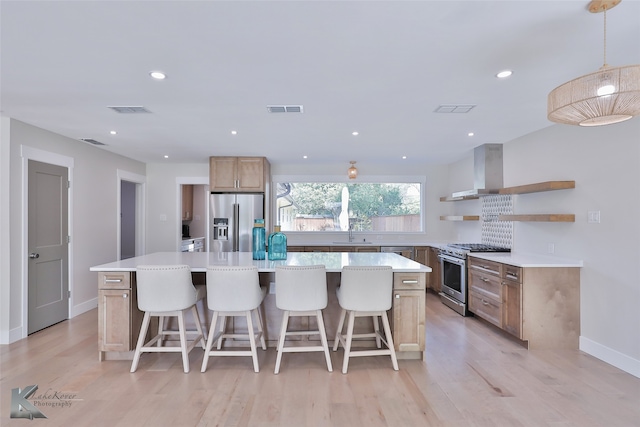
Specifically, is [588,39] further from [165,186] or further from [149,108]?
[165,186]

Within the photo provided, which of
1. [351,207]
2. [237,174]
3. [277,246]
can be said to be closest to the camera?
[277,246]

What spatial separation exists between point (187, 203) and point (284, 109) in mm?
5035

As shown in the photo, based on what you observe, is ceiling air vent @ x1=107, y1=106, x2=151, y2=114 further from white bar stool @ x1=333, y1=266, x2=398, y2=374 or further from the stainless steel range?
the stainless steel range

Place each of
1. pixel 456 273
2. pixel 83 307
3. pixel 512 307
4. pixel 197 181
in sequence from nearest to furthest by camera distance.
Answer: pixel 512 307 < pixel 83 307 < pixel 456 273 < pixel 197 181

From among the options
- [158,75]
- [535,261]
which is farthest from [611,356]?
[158,75]

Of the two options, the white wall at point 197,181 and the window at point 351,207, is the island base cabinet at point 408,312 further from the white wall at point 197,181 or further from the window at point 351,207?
the window at point 351,207

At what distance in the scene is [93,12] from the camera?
1.69m

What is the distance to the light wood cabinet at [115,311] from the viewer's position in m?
2.98

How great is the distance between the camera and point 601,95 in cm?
153

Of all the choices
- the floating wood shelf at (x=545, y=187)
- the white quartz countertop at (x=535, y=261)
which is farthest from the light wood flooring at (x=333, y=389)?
the floating wood shelf at (x=545, y=187)

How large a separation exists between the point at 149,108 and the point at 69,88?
610 millimetres

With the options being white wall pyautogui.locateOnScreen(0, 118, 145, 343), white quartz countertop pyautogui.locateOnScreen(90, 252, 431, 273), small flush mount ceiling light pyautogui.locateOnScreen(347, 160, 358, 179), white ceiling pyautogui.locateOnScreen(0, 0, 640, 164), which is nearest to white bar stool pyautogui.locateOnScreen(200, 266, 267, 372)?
white quartz countertop pyautogui.locateOnScreen(90, 252, 431, 273)

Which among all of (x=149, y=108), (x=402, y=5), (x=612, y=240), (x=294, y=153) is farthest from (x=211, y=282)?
(x=612, y=240)

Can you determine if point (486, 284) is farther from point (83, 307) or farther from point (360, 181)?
point (83, 307)
